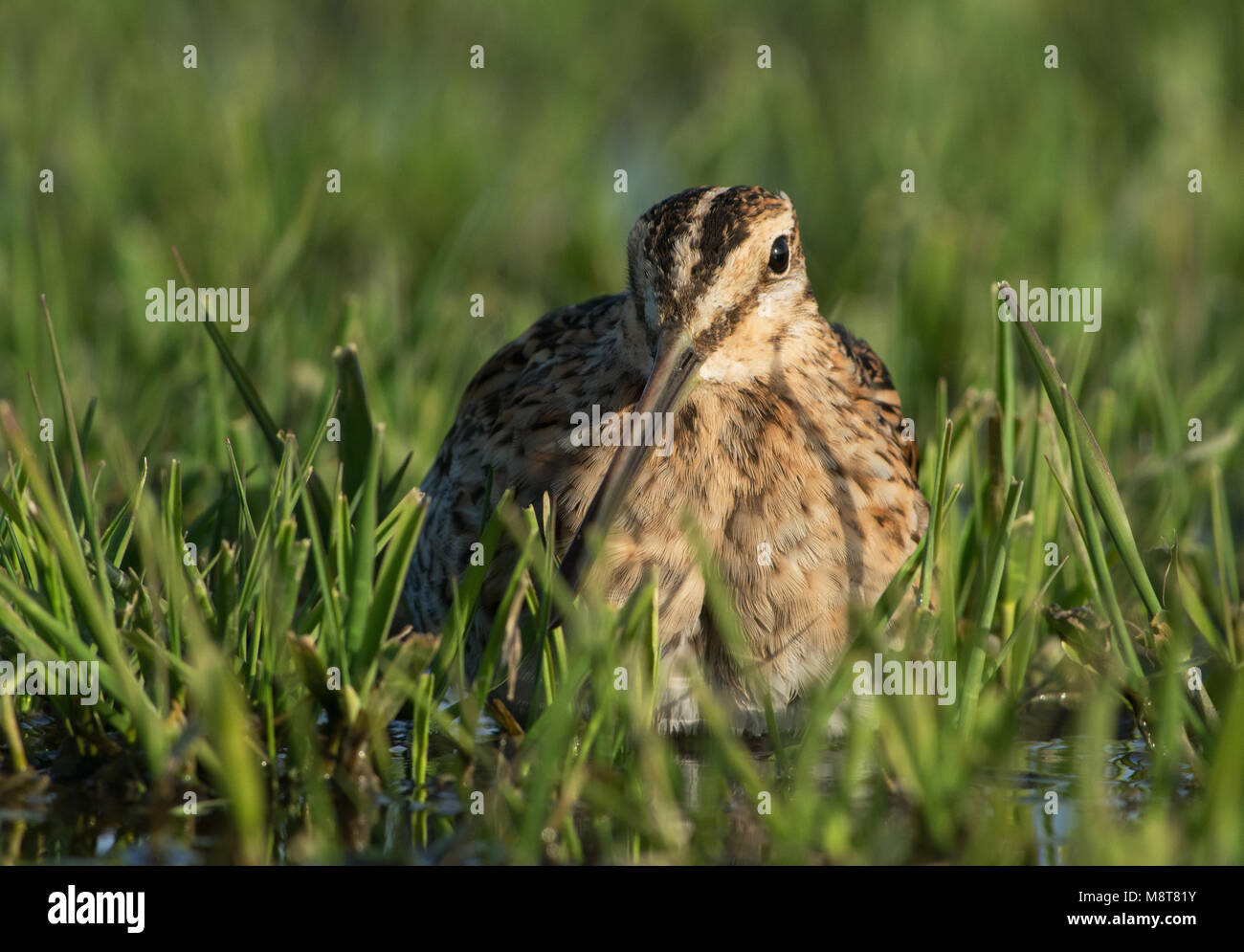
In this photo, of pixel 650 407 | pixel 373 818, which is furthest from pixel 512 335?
pixel 373 818

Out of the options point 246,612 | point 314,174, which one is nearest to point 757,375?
point 246,612

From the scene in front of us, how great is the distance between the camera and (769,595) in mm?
4598

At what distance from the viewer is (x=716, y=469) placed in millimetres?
4684

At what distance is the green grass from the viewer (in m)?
3.76

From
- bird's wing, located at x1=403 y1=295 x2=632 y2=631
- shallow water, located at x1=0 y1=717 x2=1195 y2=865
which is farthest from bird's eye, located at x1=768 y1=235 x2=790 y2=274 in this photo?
shallow water, located at x1=0 y1=717 x2=1195 y2=865

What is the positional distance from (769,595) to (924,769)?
1.09 meters

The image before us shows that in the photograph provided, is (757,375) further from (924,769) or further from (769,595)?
(924,769)

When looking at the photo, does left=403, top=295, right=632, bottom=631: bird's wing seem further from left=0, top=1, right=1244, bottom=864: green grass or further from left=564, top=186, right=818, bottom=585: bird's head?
left=564, top=186, right=818, bottom=585: bird's head

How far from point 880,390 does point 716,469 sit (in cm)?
126

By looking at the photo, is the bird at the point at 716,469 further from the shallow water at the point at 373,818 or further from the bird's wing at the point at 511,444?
the shallow water at the point at 373,818

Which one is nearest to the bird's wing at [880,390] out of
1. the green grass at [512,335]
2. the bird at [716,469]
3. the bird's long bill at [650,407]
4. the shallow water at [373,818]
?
the green grass at [512,335]

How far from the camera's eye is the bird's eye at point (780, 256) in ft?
15.1

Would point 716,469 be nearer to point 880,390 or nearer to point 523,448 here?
point 523,448

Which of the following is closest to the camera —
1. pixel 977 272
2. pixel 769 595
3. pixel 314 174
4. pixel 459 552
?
pixel 769 595
